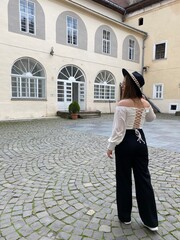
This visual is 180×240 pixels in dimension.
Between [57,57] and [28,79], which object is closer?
[28,79]

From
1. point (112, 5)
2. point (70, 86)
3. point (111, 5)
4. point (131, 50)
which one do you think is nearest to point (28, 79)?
point (70, 86)

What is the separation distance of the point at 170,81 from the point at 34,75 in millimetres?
12382

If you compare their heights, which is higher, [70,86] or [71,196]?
[70,86]

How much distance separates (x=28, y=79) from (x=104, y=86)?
689 cm

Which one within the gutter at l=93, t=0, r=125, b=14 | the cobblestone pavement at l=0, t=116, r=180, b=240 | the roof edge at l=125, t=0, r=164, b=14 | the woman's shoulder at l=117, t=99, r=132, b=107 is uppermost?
the roof edge at l=125, t=0, r=164, b=14

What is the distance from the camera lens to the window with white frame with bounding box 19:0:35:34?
467 inches

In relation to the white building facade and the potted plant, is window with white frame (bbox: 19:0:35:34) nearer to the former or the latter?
the white building facade

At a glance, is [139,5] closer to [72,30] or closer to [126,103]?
[72,30]

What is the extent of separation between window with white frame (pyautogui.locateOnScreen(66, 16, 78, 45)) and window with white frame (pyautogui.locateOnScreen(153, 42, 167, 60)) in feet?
28.3

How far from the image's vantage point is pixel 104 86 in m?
17.0

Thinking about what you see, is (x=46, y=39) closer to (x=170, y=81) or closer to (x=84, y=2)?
(x=84, y=2)

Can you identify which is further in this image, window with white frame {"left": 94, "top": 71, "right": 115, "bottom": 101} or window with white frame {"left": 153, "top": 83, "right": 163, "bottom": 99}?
window with white frame {"left": 153, "top": 83, "right": 163, "bottom": 99}

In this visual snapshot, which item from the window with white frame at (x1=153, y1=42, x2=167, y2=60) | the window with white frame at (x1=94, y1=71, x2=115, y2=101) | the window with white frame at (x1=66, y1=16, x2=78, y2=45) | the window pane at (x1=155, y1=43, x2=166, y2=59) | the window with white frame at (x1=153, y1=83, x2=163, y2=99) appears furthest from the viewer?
the window with white frame at (x1=153, y1=83, x2=163, y2=99)

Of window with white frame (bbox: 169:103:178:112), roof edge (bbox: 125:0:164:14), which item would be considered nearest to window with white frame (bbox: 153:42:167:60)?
roof edge (bbox: 125:0:164:14)
